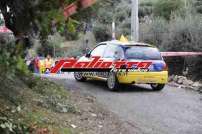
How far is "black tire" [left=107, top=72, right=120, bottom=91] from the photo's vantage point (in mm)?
16422

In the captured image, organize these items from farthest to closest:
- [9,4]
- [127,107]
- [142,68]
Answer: [142,68]
[127,107]
[9,4]

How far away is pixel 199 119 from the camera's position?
11617 millimetres

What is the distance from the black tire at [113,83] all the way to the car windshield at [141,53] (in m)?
0.74

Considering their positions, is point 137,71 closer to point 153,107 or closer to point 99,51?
point 99,51

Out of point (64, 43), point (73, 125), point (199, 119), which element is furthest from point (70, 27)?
point (64, 43)

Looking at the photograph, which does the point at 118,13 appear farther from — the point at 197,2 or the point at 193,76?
the point at 193,76

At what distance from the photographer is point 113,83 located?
54.1ft

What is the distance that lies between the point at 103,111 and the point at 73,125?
255 centimetres

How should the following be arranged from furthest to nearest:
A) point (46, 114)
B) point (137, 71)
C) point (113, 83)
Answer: point (113, 83), point (137, 71), point (46, 114)

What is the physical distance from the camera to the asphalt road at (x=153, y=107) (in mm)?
10532

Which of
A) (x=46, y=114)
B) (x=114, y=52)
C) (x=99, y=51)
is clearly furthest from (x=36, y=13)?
(x=99, y=51)

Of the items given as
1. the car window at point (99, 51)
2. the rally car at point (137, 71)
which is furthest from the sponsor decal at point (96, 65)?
the car window at point (99, 51)

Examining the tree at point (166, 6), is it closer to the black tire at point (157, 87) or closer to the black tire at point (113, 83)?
the black tire at point (157, 87)

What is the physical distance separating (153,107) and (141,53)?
12.8ft
